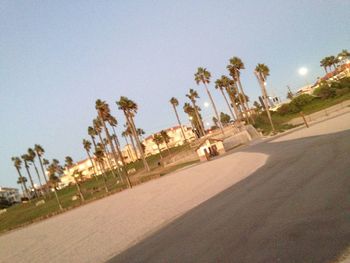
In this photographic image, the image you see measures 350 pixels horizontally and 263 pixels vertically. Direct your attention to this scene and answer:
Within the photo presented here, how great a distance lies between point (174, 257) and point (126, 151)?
5600 inches

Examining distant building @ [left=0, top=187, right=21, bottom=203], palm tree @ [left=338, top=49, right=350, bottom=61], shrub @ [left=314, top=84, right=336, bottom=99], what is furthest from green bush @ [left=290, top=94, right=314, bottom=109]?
distant building @ [left=0, top=187, right=21, bottom=203]

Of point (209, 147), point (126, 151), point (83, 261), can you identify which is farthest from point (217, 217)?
point (126, 151)

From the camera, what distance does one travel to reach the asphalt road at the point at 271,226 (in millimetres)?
5602

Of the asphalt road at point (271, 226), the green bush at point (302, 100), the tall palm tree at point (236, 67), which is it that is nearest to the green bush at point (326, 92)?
Result: the green bush at point (302, 100)

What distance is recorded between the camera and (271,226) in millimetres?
7074

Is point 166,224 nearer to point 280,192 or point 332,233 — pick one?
point 280,192

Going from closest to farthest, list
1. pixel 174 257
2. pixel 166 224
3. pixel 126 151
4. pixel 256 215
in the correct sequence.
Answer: pixel 174 257, pixel 256 215, pixel 166 224, pixel 126 151

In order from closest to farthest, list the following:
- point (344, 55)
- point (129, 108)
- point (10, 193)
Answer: point (129, 108) < point (344, 55) < point (10, 193)

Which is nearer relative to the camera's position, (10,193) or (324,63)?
(324,63)

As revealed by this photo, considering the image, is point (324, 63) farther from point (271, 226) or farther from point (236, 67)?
point (271, 226)

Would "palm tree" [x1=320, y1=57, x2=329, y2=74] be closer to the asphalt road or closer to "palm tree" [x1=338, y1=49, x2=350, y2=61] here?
"palm tree" [x1=338, y1=49, x2=350, y2=61]

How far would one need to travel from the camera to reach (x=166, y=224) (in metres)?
12.1

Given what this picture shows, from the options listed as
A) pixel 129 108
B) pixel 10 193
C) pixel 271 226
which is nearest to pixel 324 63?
pixel 129 108

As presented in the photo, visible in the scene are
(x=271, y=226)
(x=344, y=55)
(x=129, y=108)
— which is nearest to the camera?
(x=271, y=226)
